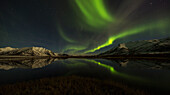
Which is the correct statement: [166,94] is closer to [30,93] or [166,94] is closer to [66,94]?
[66,94]

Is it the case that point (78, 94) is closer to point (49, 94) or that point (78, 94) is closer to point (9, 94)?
point (49, 94)

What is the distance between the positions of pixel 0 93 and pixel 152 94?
20.0 metres

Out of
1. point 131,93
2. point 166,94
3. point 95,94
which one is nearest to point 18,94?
point 95,94

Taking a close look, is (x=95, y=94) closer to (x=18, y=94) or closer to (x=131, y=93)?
(x=131, y=93)

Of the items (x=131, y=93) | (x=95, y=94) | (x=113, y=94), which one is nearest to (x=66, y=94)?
(x=95, y=94)

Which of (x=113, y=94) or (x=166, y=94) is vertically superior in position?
(x=113, y=94)

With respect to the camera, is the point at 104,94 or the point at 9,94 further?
the point at 9,94

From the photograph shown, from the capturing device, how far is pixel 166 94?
29.8 feet

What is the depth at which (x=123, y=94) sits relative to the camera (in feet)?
27.6

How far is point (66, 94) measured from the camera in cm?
845

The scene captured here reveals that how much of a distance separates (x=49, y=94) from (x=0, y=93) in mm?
6915

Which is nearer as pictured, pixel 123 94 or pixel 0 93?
pixel 123 94

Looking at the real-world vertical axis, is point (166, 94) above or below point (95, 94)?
below

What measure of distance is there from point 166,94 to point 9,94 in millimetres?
20400
